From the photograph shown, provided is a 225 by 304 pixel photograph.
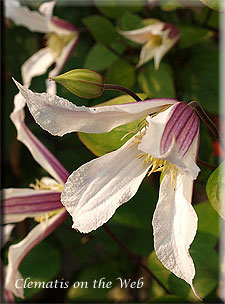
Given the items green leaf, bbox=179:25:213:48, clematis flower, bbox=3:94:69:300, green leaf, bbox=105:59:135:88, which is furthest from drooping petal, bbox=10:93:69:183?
green leaf, bbox=179:25:213:48

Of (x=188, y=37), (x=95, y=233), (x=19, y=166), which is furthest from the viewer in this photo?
(x=19, y=166)

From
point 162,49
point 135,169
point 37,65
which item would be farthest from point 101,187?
point 37,65

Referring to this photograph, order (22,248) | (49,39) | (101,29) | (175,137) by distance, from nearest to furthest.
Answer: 1. (175,137)
2. (22,248)
3. (101,29)
4. (49,39)

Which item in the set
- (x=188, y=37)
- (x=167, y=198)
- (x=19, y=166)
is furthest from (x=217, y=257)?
(x=19, y=166)

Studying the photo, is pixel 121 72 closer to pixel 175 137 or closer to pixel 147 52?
pixel 147 52

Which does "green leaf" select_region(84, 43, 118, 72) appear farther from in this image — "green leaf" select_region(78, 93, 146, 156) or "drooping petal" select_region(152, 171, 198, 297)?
"drooping petal" select_region(152, 171, 198, 297)

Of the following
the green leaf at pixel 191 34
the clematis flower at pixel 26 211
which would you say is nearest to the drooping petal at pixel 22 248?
the clematis flower at pixel 26 211

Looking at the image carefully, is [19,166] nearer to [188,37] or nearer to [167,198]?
[188,37]

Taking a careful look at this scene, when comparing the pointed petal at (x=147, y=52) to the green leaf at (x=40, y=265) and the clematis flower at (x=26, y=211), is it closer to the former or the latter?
the clematis flower at (x=26, y=211)
